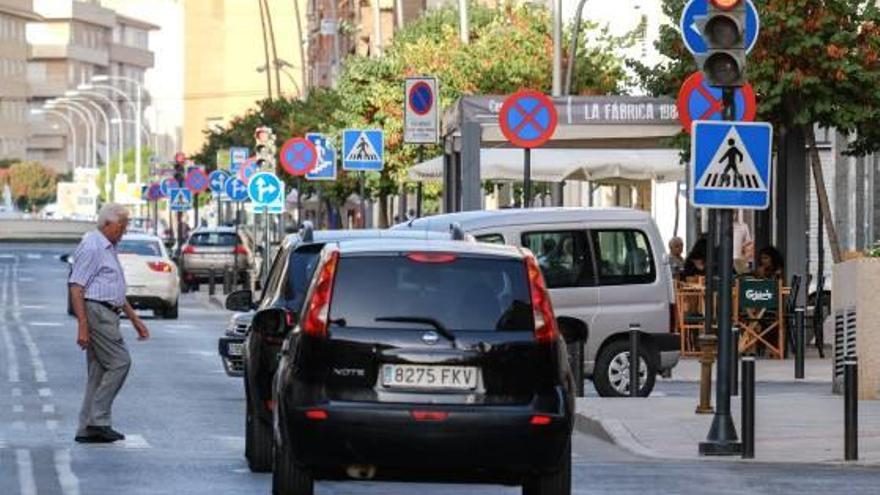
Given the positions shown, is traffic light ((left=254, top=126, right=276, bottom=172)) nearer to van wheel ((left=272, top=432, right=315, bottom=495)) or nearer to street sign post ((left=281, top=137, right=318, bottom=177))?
street sign post ((left=281, top=137, right=318, bottom=177))

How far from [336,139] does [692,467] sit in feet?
150

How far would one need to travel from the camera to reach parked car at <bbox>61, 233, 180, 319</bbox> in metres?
52.1

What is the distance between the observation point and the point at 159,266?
5238cm

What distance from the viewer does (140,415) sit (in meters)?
25.5

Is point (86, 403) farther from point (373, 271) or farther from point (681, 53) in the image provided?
point (681, 53)

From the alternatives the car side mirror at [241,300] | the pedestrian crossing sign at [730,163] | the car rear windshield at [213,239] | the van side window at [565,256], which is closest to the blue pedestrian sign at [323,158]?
the car rear windshield at [213,239]

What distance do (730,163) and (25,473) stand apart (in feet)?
18.4

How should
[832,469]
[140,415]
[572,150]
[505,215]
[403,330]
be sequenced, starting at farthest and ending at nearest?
1. [572,150]
2. [505,215]
3. [140,415]
4. [832,469]
5. [403,330]

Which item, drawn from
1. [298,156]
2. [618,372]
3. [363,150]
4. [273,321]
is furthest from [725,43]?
[298,156]

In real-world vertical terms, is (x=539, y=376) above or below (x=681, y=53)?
below

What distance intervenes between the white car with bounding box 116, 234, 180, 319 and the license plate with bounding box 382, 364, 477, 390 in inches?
1440

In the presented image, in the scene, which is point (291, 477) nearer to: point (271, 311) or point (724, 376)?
point (271, 311)

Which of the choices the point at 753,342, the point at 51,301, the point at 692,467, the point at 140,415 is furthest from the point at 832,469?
the point at 51,301

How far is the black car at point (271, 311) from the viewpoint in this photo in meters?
18.5
